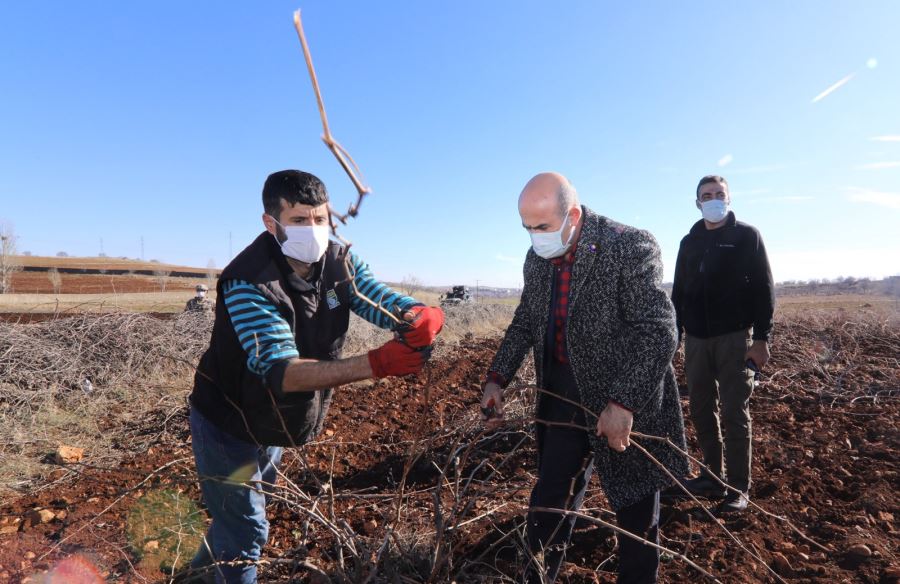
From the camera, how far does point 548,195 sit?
1.82 metres

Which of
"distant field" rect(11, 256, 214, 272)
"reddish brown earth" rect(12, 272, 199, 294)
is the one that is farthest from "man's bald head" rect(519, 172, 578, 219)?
"distant field" rect(11, 256, 214, 272)

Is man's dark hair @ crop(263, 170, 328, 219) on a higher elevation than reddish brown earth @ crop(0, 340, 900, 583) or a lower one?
higher

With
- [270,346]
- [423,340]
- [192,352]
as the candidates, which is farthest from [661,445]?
[192,352]

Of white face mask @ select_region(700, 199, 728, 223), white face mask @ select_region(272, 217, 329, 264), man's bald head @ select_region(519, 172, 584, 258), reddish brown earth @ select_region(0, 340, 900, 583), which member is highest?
white face mask @ select_region(700, 199, 728, 223)

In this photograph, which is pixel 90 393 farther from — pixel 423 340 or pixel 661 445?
pixel 661 445

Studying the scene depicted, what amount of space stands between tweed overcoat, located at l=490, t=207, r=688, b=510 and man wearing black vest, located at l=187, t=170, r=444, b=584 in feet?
1.98

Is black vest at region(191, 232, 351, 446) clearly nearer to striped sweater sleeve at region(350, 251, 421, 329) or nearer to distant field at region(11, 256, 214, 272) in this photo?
striped sweater sleeve at region(350, 251, 421, 329)

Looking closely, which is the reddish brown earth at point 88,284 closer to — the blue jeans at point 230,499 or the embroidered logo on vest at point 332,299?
the blue jeans at point 230,499

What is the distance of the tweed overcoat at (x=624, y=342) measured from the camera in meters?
1.72

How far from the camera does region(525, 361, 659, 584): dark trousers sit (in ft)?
6.05

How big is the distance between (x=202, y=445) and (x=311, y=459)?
2.25 metres

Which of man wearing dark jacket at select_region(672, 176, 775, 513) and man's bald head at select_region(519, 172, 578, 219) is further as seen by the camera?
man wearing dark jacket at select_region(672, 176, 775, 513)

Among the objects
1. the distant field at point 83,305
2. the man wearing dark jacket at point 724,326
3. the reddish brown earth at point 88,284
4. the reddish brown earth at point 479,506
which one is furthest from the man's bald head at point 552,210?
the reddish brown earth at point 88,284

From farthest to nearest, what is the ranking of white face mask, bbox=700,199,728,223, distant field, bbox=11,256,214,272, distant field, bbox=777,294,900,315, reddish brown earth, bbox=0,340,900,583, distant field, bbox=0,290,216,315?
distant field, bbox=11,256,214,272 < distant field, bbox=777,294,900,315 < distant field, bbox=0,290,216,315 < white face mask, bbox=700,199,728,223 < reddish brown earth, bbox=0,340,900,583
